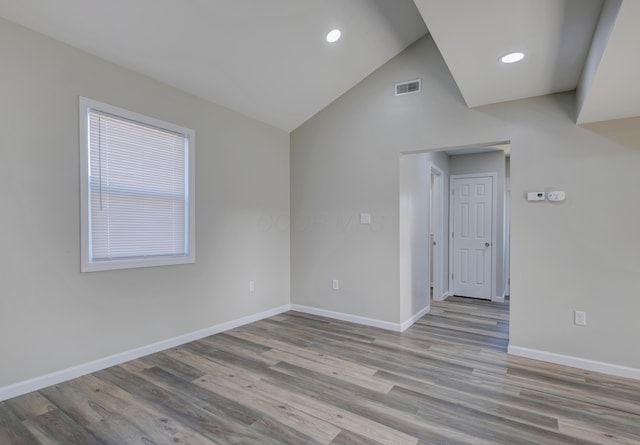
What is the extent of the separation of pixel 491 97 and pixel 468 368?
100 inches

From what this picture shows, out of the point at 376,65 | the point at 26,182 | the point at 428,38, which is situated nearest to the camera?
the point at 26,182

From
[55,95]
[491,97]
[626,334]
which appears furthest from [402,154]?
[55,95]

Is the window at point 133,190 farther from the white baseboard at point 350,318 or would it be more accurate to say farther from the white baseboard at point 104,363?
the white baseboard at point 350,318

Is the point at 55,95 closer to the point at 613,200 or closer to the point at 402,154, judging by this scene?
the point at 402,154

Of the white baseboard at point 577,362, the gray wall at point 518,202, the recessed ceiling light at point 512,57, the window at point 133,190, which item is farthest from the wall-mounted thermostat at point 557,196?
the window at point 133,190

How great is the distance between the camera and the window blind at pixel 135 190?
9.19ft

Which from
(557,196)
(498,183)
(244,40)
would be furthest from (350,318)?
(498,183)

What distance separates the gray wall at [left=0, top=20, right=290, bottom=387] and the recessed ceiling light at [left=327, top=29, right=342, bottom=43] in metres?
1.41

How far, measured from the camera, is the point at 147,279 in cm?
313

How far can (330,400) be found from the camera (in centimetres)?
236

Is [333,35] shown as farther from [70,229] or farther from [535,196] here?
[70,229]

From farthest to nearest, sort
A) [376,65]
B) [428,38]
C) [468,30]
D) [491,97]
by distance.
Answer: [376,65] → [428,38] → [491,97] → [468,30]

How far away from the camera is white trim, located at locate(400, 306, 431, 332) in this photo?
12.9ft

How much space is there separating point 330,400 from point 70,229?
242 cm
